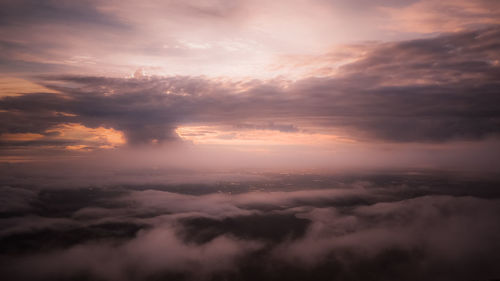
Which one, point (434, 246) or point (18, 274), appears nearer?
point (18, 274)

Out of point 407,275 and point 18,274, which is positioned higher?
point 18,274

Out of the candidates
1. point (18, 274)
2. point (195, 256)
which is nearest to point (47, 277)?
point (18, 274)

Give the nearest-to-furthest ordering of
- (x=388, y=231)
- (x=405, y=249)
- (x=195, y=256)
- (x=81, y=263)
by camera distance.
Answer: (x=81, y=263) → (x=195, y=256) → (x=405, y=249) → (x=388, y=231)

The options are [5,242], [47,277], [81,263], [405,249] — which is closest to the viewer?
[47,277]

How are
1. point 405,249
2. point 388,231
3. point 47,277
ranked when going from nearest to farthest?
point 47,277
point 405,249
point 388,231

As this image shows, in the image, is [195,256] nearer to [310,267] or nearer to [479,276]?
[310,267]

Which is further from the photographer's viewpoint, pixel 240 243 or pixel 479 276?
pixel 240 243

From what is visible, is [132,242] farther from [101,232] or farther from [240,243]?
[240,243]

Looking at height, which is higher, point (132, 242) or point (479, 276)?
point (132, 242)

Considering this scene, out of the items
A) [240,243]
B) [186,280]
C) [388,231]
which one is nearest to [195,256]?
[186,280]
